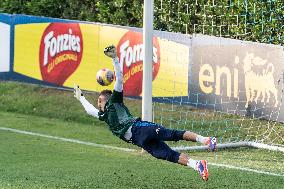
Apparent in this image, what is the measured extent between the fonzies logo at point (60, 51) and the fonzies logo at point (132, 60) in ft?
5.00

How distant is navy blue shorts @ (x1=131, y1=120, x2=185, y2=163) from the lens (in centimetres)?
1164

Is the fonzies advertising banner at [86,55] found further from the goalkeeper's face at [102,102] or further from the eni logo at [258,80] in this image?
the goalkeeper's face at [102,102]

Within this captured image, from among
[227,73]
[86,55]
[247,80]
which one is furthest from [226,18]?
[86,55]

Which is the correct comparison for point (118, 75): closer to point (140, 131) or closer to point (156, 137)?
point (140, 131)

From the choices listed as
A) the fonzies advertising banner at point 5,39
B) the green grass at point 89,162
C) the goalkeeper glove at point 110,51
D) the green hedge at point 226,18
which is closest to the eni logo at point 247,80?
the green hedge at point 226,18

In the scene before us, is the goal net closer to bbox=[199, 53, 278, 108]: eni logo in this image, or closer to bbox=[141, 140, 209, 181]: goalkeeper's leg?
bbox=[199, 53, 278, 108]: eni logo

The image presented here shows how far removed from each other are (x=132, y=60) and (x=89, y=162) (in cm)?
512

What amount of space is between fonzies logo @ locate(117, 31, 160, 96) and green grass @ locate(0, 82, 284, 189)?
0.60 meters

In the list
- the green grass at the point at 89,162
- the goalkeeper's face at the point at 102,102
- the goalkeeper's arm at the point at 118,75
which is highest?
the goalkeeper's arm at the point at 118,75

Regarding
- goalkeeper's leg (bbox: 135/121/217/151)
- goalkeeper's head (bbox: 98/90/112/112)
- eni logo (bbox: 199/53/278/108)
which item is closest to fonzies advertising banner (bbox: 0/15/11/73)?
eni logo (bbox: 199/53/278/108)

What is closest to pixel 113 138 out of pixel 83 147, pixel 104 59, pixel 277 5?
pixel 83 147

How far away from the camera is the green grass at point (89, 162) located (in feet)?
40.4

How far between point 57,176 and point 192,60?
212 inches

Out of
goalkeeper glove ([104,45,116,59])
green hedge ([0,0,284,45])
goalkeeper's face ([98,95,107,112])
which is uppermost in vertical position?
green hedge ([0,0,284,45])
